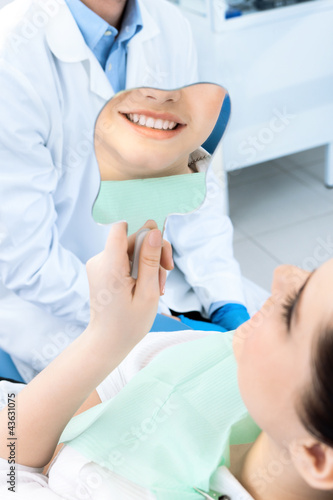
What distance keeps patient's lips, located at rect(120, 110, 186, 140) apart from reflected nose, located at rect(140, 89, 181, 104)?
0.05 feet

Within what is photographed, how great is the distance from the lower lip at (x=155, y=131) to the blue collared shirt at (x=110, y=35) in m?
0.58

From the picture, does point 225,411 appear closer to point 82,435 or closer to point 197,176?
point 82,435

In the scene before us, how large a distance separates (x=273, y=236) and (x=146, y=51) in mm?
1227

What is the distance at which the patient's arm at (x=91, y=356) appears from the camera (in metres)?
0.74

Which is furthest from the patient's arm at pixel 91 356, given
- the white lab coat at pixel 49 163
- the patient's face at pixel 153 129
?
the white lab coat at pixel 49 163

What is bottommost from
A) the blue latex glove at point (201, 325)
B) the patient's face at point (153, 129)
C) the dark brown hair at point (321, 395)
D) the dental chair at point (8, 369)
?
the dental chair at point (8, 369)

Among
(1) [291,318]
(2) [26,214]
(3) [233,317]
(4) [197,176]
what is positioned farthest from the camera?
(3) [233,317]

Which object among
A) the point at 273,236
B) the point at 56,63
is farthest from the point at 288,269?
the point at 273,236

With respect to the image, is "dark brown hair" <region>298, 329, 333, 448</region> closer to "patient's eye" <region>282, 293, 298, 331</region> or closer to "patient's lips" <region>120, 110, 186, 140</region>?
"patient's eye" <region>282, 293, 298, 331</region>

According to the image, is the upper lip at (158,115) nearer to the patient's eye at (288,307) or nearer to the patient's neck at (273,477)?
the patient's eye at (288,307)

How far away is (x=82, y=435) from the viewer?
796mm

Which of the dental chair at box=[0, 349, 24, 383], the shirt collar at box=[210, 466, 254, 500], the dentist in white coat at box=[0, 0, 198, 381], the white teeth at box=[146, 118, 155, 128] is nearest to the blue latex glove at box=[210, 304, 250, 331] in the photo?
the dentist in white coat at box=[0, 0, 198, 381]

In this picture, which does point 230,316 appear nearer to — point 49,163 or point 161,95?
point 49,163

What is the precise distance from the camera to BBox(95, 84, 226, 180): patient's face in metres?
0.67
